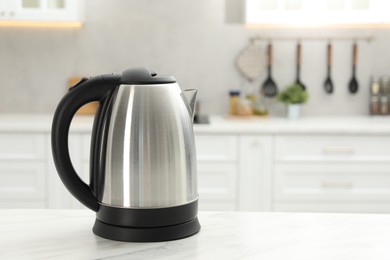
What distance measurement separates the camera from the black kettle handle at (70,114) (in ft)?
3.70

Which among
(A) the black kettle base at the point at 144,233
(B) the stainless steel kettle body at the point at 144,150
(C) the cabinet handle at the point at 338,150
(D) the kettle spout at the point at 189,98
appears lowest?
(C) the cabinet handle at the point at 338,150

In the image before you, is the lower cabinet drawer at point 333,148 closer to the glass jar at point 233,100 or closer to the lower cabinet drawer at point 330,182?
the lower cabinet drawer at point 330,182

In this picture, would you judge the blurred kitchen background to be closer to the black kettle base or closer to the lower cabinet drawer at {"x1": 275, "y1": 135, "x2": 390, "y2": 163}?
the lower cabinet drawer at {"x1": 275, "y1": 135, "x2": 390, "y2": 163}

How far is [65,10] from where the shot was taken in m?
3.29

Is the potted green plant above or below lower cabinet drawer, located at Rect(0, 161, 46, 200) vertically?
above

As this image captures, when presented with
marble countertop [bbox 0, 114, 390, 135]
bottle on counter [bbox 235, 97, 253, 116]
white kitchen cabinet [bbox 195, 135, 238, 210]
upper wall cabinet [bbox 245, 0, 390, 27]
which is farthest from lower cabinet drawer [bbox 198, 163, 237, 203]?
upper wall cabinet [bbox 245, 0, 390, 27]

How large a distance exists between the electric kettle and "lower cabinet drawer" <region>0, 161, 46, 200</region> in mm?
2069

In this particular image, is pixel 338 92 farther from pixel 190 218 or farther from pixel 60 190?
pixel 190 218

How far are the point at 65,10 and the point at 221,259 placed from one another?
250cm

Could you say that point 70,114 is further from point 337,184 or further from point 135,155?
point 337,184

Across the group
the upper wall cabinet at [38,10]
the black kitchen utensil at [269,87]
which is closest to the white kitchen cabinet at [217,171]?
the black kitchen utensil at [269,87]

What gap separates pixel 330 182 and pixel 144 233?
2.17 meters

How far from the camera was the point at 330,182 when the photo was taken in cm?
315

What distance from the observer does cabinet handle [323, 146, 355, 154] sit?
3145 millimetres
